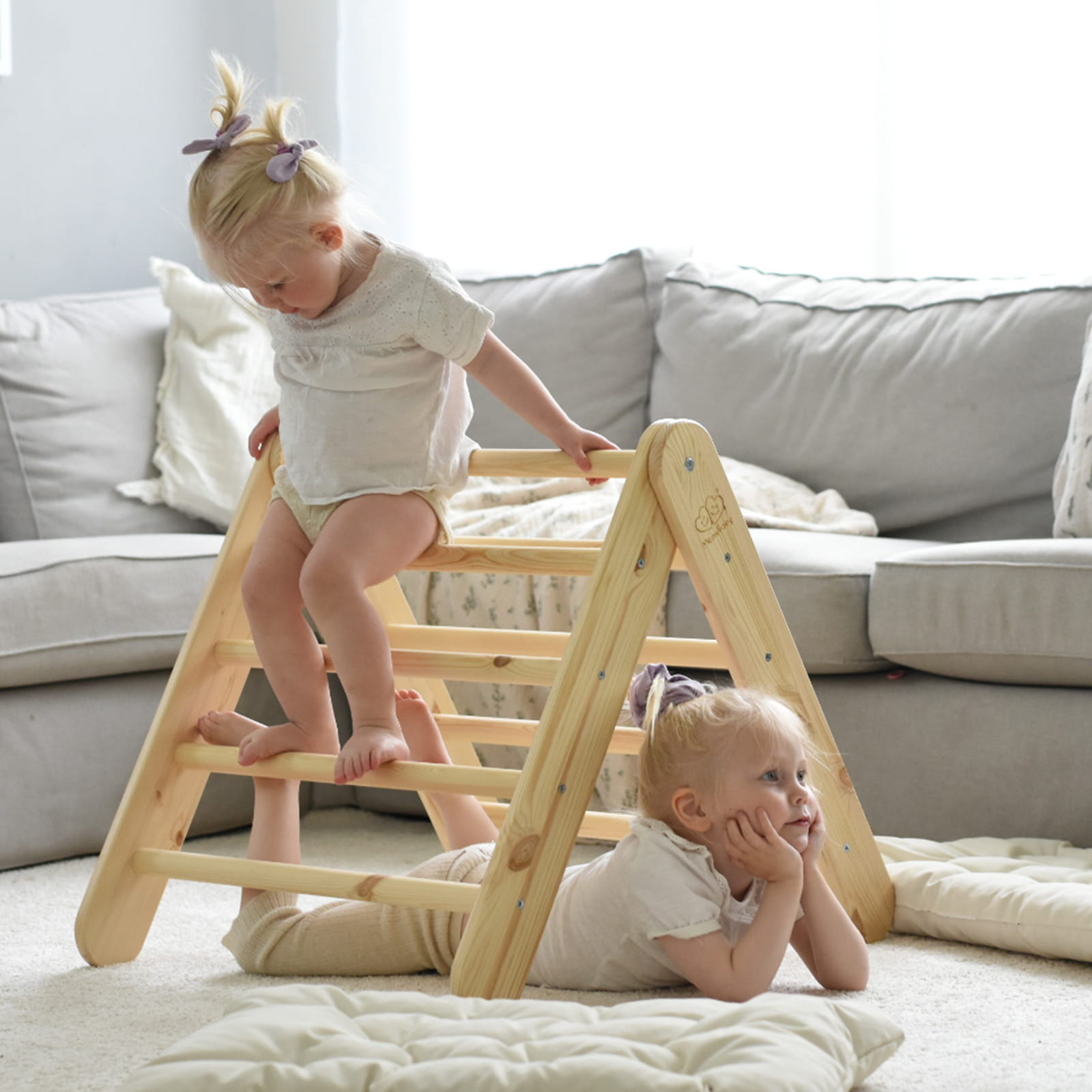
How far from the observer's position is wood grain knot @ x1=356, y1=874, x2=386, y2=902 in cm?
126

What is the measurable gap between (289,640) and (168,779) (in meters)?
0.19

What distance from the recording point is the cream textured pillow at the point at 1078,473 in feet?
6.30

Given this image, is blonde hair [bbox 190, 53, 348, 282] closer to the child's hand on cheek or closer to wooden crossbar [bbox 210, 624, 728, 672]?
wooden crossbar [bbox 210, 624, 728, 672]

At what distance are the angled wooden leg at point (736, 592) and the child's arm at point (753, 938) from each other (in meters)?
0.15

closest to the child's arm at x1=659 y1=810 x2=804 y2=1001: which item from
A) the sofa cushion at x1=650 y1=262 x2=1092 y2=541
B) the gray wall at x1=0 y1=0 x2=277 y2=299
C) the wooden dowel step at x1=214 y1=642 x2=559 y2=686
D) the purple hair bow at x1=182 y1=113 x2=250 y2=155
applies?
the wooden dowel step at x1=214 y1=642 x2=559 y2=686

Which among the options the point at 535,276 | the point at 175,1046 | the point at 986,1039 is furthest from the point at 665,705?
the point at 535,276

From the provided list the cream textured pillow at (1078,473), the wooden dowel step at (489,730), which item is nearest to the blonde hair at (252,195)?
the wooden dowel step at (489,730)

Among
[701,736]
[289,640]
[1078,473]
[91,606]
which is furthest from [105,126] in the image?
[701,736]

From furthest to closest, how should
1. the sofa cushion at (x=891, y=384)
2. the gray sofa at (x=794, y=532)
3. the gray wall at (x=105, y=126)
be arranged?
the gray wall at (x=105, y=126) → the sofa cushion at (x=891, y=384) → the gray sofa at (x=794, y=532)

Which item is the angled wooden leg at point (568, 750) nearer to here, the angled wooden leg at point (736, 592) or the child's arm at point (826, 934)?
the angled wooden leg at point (736, 592)

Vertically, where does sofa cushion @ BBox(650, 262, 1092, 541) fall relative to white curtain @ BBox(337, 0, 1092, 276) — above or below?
→ below

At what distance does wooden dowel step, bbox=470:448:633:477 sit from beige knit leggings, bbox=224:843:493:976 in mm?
375

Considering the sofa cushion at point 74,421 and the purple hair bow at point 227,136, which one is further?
the sofa cushion at point 74,421

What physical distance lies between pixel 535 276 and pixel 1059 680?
138 centimetres
